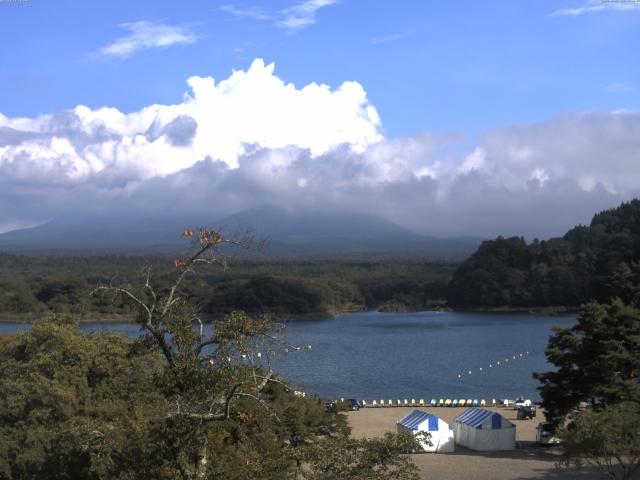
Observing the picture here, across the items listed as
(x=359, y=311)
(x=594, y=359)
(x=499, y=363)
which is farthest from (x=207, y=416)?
(x=359, y=311)

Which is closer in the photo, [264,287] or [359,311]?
[264,287]

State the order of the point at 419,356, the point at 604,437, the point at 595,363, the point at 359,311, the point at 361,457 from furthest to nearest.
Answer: the point at 359,311, the point at 419,356, the point at 595,363, the point at 604,437, the point at 361,457

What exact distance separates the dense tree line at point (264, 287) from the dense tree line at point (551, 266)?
468 cm

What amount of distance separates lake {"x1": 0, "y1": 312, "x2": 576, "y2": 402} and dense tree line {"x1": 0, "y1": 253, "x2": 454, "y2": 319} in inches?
124

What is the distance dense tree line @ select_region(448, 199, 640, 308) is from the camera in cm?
6725

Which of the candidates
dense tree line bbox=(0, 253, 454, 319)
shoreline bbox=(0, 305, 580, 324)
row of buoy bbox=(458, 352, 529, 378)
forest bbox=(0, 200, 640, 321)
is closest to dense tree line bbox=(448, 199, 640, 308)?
forest bbox=(0, 200, 640, 321)

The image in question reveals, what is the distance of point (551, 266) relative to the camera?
71562 mm

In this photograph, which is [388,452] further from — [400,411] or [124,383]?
[400,411]

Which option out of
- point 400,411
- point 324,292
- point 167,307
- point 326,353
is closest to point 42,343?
point 167,307

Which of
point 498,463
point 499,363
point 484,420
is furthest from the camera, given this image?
point 499,363

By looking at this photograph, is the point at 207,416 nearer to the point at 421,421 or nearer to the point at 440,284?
the point at 421,421

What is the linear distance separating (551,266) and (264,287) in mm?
24745

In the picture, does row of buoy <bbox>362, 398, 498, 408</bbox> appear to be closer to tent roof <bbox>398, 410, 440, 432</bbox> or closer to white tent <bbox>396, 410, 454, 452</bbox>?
tent roof <bbox>398, 410, 440, 432</bbox>

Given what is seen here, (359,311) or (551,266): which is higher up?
(551,266)
